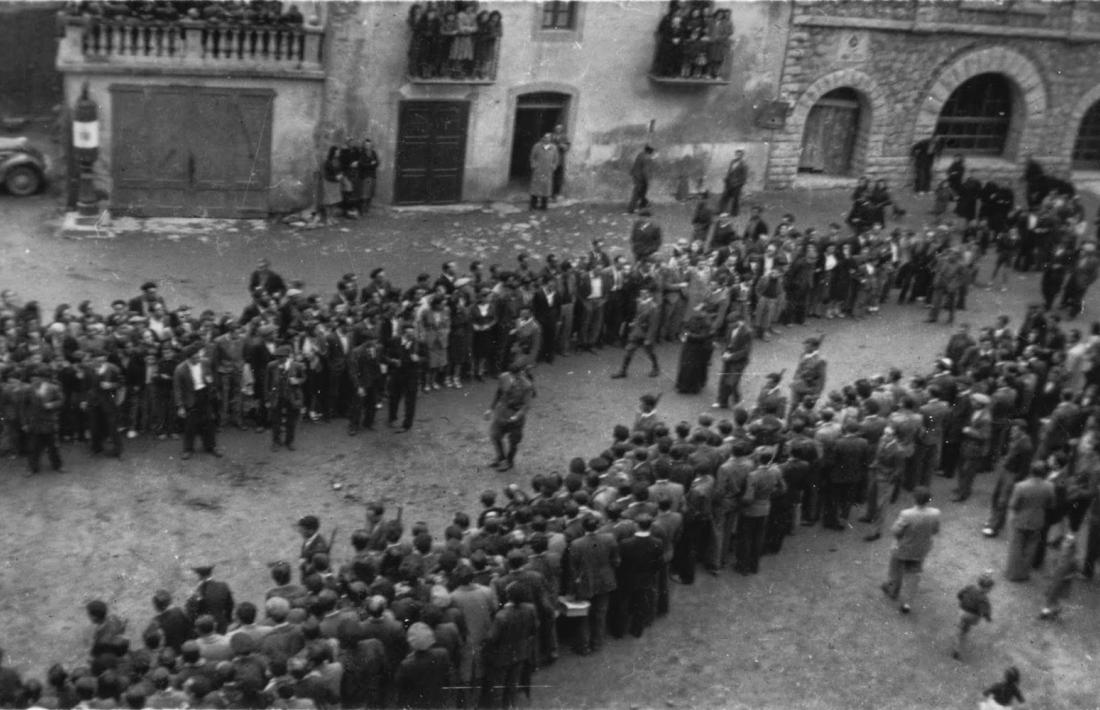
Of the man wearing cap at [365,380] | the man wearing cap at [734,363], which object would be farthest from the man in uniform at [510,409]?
the man wearing cap at [734,363]

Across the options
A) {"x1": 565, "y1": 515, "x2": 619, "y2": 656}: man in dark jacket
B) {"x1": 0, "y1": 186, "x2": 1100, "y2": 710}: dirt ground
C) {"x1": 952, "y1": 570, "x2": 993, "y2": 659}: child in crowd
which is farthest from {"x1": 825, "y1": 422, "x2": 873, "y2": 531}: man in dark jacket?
{"x1": 565, "y1": 515, "x2": 619, "y2": 656}: man in dark jacket

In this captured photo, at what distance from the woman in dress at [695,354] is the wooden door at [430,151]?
794cm

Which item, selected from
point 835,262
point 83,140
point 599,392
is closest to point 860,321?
point 835,262

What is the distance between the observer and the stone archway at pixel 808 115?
101 ft

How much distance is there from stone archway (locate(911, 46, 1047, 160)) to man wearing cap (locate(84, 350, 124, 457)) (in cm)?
2011

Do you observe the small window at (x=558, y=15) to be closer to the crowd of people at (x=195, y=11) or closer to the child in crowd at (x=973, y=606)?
the crowd of people at (x=195, y=11)

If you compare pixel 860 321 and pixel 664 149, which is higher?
pixel 664 149

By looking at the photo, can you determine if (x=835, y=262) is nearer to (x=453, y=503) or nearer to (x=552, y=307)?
(x=552, y=307)

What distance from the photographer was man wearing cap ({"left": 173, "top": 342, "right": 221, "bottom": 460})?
18.1m

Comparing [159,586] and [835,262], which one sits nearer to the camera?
[159,586]

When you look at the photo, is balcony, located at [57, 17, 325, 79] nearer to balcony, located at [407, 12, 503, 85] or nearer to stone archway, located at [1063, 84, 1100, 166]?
balcony, located at [407, 12, 503, 85]

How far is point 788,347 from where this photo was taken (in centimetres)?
2388

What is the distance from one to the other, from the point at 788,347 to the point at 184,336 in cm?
1011

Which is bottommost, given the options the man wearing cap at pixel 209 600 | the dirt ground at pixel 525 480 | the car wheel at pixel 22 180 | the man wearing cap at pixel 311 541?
the dirt ground at pixel 525 480
